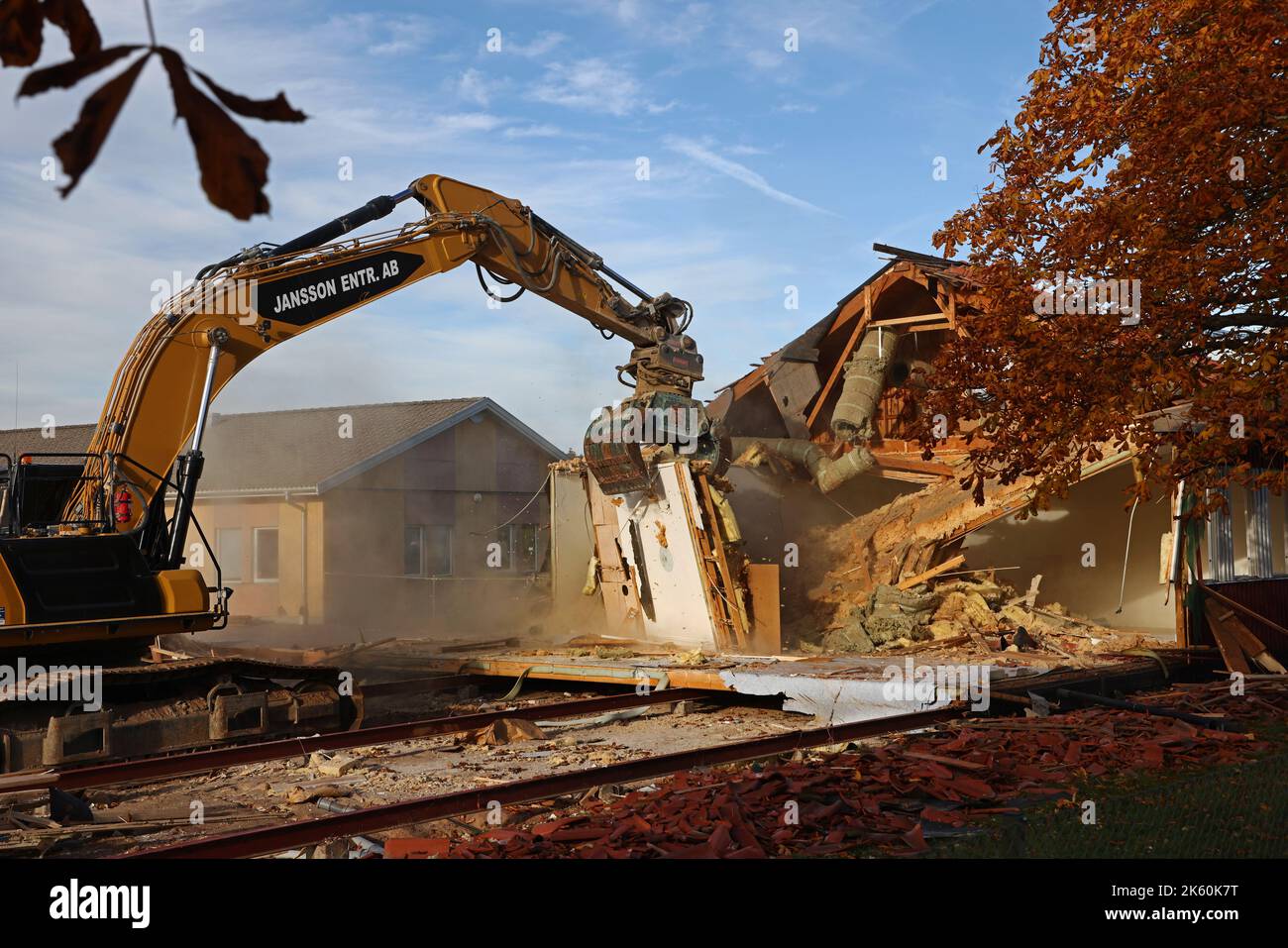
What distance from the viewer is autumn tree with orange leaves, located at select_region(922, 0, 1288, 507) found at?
28.2 feet

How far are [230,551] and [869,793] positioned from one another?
25554mm

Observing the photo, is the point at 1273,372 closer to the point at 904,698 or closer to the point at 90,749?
the point at 904,698

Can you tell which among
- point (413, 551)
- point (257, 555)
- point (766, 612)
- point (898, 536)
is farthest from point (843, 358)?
point (257, 555)

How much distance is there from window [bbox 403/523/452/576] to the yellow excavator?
55.4 feet

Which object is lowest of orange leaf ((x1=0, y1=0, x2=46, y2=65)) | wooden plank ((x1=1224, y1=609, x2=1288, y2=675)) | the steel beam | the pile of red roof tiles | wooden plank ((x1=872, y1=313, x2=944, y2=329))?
the steel beam

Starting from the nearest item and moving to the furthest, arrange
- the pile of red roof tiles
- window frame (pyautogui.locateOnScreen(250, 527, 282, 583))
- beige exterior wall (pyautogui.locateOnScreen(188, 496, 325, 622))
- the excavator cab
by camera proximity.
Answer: the pile of red roof tiles
the excavator cab
beige exterior wall (pyautogui.locateOnScreen(188, 496, 325, 622))
window frame (pyautogui.locateOnScreen(250, 527, 282, 583))

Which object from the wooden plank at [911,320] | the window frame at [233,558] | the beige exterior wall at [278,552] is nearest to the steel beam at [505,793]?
the wooden plank at [911,320]

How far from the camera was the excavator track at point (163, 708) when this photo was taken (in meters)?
9.98

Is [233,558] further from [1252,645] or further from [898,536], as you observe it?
[1252,645]

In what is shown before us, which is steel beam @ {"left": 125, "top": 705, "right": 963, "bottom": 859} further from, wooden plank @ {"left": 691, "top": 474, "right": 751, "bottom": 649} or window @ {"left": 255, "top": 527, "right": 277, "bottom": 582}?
window @ {"left": 255, "top": 527, "right": 277, "bottom": 582}

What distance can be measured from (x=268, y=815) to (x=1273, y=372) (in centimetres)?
838

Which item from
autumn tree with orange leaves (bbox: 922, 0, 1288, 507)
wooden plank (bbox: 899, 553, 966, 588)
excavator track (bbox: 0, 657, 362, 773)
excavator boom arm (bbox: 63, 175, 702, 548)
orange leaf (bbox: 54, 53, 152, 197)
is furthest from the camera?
wooden plank (bbox: 899, 553, 966, 588)

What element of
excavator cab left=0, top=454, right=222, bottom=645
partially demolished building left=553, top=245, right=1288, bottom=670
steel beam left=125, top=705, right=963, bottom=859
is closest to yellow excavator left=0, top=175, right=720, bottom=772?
excavator cab left=0, top=454, right=222, bottom=645

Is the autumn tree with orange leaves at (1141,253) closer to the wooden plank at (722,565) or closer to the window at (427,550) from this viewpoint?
the wooden plank at (722,565)
